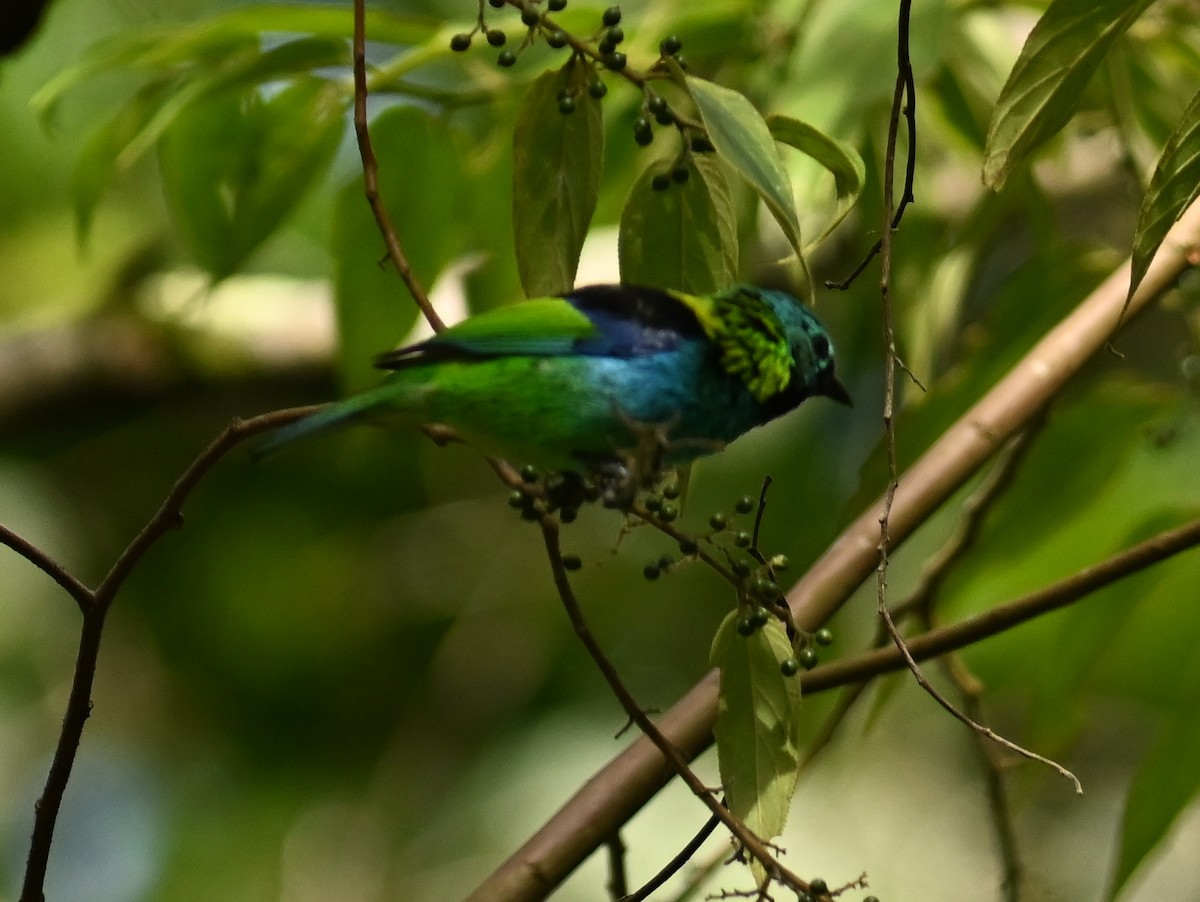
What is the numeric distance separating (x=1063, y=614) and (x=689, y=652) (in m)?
1.99

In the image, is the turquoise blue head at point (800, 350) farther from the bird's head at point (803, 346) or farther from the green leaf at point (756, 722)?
the green leaf at point (756, 722)

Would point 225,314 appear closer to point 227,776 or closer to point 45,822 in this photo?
point 227,776

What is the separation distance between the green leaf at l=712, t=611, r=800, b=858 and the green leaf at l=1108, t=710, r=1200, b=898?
2.19 ft

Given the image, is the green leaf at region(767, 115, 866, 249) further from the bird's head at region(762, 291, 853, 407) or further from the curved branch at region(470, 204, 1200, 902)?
the curved branch at region(470, 204, 1200, 902)

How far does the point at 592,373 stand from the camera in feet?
4.56

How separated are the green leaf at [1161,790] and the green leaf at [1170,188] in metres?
0.82

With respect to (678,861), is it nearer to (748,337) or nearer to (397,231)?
(748,337)

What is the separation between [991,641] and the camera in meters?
2.23

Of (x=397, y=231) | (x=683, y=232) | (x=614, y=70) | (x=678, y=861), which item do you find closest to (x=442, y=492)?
(x=397, y=231)

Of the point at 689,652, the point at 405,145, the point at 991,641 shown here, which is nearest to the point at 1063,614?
the point at 991,641

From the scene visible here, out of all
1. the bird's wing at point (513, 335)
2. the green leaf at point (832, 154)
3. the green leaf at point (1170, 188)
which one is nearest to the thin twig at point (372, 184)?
the bird's wing at point (513, 335)

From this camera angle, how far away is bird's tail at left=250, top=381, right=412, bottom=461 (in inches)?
48.2

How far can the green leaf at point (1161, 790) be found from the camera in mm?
1721

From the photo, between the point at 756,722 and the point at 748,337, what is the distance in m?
0.37
